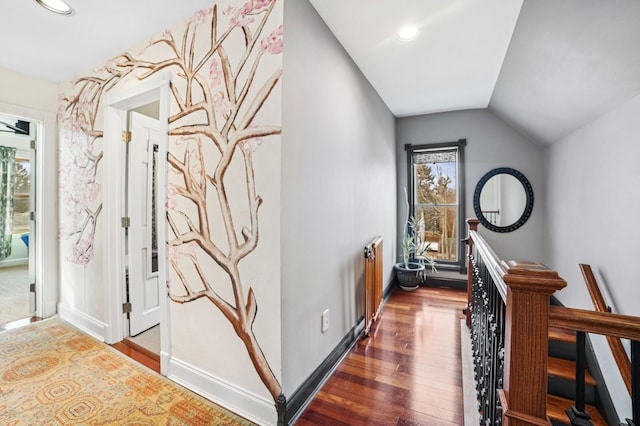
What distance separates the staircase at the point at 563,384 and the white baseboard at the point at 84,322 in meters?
3.66

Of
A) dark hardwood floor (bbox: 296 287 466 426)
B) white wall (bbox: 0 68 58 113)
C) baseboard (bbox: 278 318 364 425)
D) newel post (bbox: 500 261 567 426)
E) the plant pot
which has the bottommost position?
dark hardwood floor (bbox: 296 287 466 426)

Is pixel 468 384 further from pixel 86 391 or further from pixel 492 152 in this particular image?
pixel 492 152

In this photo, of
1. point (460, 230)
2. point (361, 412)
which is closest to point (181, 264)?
point (361, 412)

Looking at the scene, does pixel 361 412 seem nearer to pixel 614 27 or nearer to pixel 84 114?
pixel 614 27

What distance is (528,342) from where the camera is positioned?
81cm

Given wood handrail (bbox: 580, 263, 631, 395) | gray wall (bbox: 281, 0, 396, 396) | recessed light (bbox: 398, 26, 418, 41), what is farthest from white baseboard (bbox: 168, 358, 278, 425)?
recessed light (bbox: 398, 26, 418, 41)

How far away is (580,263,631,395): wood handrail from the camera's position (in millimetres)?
1842

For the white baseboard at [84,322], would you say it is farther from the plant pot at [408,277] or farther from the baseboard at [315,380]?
the plant pot at [408,277]

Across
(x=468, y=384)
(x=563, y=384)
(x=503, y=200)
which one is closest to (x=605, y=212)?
(x=563, y=384)

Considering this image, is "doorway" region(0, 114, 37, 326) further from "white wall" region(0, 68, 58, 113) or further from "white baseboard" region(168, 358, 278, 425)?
"white baseboard" region(168, 358, 278, 425)

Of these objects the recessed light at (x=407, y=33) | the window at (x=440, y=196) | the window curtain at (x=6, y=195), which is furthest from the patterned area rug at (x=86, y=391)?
the window curtain at (x=6, y=195)

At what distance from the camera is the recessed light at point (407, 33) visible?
2077mm

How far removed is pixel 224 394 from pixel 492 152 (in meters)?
4.16

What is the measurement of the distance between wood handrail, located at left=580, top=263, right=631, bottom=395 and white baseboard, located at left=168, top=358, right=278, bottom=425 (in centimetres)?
210
